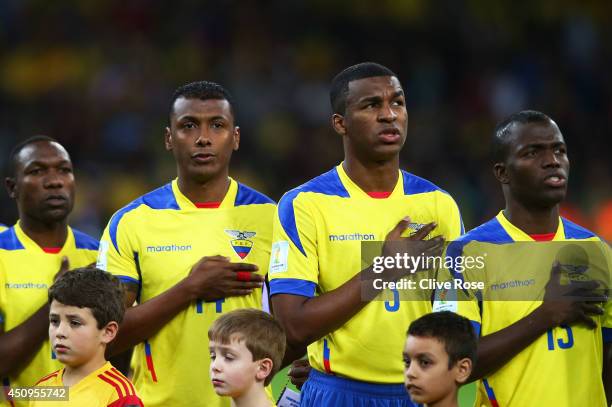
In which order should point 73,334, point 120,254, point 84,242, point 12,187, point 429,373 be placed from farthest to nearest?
point 12,187 → point 84,242 → point 120,254 → point 73,334 → point 429,373

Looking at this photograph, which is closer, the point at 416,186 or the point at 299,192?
the point at 299,192

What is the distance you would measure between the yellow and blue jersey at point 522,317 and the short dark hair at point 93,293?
1503mm

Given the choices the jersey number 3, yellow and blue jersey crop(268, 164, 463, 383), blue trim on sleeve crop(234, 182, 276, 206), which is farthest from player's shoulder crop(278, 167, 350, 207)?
the jersey number 3

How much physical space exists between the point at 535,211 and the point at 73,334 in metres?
2.22

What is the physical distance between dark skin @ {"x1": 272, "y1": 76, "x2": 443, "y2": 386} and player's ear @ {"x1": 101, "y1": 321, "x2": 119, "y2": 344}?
758mm

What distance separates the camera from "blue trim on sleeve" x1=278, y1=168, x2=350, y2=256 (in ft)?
17.8

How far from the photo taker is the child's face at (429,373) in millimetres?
4918

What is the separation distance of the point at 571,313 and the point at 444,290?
0.57 meters

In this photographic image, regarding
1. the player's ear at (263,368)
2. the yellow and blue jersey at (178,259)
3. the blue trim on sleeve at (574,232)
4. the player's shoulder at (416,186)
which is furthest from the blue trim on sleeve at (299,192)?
the blue trim on sleeve at (574,232)

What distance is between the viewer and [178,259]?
18.9ft

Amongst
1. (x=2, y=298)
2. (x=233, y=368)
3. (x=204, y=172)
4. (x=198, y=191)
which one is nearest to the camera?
(x=233, y=368)

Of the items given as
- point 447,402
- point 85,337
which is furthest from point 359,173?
point 85,337

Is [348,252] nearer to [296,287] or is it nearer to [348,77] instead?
[296,287]

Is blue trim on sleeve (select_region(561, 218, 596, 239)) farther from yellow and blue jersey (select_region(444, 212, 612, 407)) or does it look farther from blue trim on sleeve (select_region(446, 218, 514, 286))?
blue trim on sleeve (select_region(446, 218, 514, 286))
